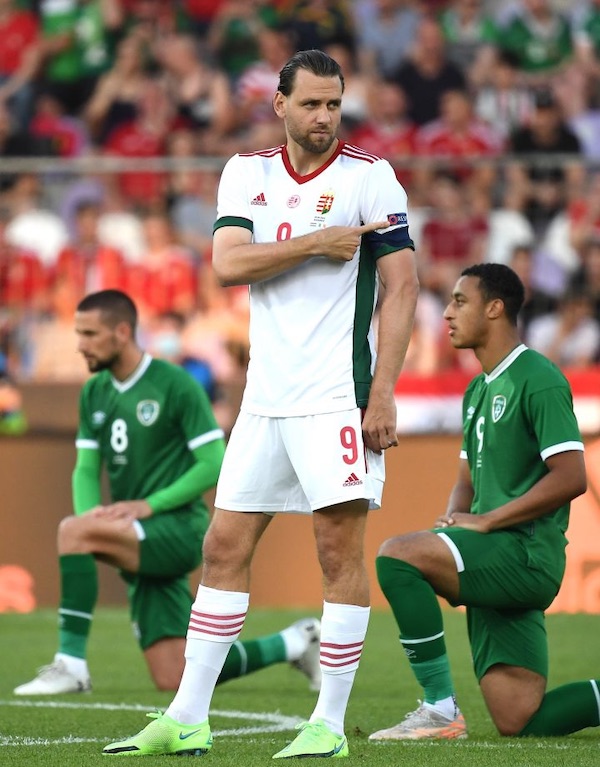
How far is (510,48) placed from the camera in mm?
14711

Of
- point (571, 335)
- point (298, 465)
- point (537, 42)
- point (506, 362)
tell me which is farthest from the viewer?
point (537, 42)

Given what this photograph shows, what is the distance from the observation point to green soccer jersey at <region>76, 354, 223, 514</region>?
23.8 ft

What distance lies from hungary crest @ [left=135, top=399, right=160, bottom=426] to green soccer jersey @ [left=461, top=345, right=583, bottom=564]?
2126mm

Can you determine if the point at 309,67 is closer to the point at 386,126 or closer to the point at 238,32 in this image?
the point at 386,126

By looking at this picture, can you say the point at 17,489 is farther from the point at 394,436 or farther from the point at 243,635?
the point at 394,436

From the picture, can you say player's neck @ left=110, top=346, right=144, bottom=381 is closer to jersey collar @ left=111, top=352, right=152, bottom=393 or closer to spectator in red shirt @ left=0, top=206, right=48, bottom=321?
jersey collar @ left=111, top=352, right=152, bottom=393

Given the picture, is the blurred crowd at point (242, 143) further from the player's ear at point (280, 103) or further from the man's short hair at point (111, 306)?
the player's ear at point (280, 103)

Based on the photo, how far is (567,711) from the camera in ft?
17.6

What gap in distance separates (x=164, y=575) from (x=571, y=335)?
523 centimetres

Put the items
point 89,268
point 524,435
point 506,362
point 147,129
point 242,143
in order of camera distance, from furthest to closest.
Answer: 1. point 147,129
2. point 242,143
3. point 89,268
4. point 506,362
5. point 524,435

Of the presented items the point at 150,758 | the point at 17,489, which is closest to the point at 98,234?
the point at 17,489

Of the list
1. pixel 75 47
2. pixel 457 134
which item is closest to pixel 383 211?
pixel 457 134

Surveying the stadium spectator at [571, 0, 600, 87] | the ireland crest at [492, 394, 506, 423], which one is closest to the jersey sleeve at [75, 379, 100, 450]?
the ireland crest at [492, 394, 506, 423]

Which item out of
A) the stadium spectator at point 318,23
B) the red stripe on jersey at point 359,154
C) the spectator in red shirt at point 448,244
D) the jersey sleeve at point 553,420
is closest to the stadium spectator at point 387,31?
the stadium spectator at point 318,23
